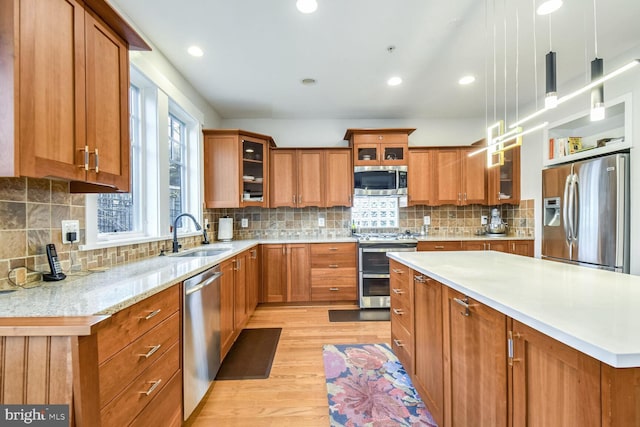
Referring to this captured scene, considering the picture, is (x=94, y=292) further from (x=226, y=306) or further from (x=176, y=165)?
(x=176, y=165)

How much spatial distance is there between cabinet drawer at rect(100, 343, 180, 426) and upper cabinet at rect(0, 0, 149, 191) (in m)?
0.91

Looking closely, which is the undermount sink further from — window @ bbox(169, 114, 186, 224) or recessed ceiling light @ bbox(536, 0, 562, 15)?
recessed ceiling light @ bbox(536, 0, 562, 15)

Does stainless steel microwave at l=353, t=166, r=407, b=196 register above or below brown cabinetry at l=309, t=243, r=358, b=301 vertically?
above

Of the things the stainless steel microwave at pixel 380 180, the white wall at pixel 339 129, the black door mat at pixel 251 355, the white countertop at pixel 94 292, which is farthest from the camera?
the white wall at pixel 339 129

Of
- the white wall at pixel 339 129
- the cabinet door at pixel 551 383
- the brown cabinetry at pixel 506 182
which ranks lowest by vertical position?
the cabinet door at pixel 551 383

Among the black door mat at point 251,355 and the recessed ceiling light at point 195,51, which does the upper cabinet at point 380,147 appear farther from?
the black door mat at point 251,355

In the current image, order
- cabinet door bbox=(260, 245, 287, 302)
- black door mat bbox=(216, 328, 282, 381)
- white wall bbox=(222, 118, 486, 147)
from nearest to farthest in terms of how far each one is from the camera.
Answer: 1. black door mat bbox=(216, 328, 282, 381)
2. cabinet door bbox=(260, 245, 287, 302)
3. white wall bbox=(222, 118, 486, 147)

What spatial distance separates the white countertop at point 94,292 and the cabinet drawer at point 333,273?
2.08 metres

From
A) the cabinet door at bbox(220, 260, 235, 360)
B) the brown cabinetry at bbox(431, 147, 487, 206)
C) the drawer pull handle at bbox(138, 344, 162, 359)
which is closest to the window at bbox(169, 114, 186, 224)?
the cabinet door at bbox(220, 260, 235, 360)

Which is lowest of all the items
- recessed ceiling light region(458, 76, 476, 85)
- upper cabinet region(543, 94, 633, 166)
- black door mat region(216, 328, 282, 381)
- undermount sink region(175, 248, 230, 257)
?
black door mat region(216, 328, 282, 381)

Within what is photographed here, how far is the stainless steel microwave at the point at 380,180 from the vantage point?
386 cm

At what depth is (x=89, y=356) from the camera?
0.90 m

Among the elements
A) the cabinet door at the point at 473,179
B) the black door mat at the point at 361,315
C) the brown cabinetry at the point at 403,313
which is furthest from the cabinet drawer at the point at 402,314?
the cabinet door at the point at 473,179

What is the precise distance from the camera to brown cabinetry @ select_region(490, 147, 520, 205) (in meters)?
4.01
